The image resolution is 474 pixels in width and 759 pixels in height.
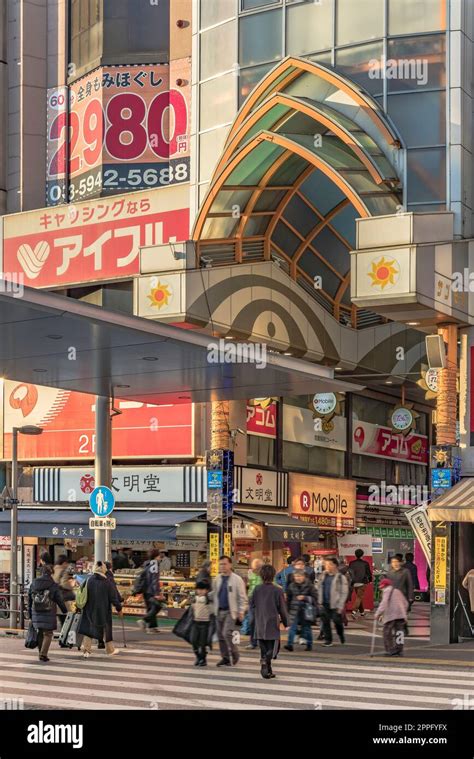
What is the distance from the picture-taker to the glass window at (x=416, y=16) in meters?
28.2

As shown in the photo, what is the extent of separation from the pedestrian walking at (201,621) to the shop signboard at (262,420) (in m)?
15.2

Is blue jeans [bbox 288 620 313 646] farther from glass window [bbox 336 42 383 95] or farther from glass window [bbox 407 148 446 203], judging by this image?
glass window [bbox 336 42 383 95]

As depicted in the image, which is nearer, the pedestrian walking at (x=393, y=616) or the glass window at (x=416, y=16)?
the pedestrian walking at (x=393, y=616)

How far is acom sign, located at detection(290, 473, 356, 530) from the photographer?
127 ft

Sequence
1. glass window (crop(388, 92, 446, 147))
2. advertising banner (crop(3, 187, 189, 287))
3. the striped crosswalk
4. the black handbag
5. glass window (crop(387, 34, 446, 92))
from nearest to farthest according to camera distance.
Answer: the striped crosswalk < the black handbag < glass window (crop(388, 92, 446, 147)) < glass window (crop(387, 34, 446, 92)) < advertising banner (crop(3, 187, 189, 287))

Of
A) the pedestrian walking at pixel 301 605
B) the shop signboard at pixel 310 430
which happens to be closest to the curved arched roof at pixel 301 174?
the shop signboard at pixel 310 430

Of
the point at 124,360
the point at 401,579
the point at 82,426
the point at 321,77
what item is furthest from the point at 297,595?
the point at 82,426

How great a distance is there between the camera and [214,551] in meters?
31.2

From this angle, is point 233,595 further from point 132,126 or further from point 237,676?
point 132,126

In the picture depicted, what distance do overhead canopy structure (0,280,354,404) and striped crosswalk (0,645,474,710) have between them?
18.1 ft

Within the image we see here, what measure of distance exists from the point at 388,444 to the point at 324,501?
5354 mm

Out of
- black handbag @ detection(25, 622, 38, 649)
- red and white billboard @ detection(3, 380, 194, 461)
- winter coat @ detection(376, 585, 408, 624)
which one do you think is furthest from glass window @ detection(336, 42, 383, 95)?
black handbag @ detection(25, 622, 38, 649)

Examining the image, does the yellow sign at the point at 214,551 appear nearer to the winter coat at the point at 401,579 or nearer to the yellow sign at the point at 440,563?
the yellow sign at the point at 440,563

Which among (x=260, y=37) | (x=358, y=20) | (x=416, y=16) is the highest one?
(x=260, y=37)
